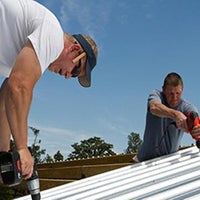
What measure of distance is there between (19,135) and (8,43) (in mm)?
518

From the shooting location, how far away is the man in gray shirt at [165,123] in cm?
335

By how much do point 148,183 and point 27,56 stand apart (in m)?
0.95

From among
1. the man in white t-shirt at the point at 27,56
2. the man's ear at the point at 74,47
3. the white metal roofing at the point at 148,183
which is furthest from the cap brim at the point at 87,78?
the white metal roofing at the point at 148,183

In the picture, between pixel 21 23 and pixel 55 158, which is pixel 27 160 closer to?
pixel 21 23

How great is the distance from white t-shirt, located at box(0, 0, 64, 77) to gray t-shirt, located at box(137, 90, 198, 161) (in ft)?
4.93

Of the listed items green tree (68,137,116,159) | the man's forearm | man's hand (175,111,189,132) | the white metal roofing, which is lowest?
the white metal roofing

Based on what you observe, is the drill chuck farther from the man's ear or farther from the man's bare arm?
the man's ear

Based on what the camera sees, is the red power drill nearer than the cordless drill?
No

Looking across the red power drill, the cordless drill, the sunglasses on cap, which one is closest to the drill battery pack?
the cordless drill

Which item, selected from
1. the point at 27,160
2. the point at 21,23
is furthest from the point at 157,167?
the point at 21,23

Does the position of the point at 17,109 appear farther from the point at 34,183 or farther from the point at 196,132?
the point at 196,132

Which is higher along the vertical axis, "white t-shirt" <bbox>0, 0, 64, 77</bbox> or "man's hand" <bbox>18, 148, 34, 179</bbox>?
"white t-shirt" <bbox>0, 0, 64, 77</bbox>

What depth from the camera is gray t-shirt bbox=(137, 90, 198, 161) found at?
11.0 ft

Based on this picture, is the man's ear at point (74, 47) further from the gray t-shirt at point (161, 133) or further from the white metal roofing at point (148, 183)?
the gray t-shirt at point (161, 133)
